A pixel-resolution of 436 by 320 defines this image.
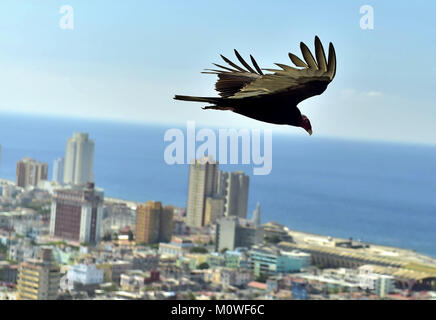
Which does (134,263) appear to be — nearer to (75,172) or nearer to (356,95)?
(75,172)

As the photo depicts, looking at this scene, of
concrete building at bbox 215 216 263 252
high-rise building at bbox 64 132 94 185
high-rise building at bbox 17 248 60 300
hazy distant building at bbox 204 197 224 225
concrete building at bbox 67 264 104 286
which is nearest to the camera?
high-rise building at bbox 17 248 60 300

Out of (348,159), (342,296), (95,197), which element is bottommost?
(342,296)

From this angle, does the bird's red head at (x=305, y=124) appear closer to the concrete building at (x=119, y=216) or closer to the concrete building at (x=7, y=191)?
the concrete building at (x=119, y=216)

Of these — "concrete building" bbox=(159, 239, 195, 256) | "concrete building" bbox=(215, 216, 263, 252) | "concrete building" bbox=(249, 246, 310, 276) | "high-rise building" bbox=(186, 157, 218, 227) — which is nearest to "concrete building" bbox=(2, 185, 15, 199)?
"high-rise building" bbox=(186, 157, 218, 227)

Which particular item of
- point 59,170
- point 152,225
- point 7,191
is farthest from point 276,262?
point 59,170

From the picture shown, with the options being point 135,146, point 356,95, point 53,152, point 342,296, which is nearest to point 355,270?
point 342,296

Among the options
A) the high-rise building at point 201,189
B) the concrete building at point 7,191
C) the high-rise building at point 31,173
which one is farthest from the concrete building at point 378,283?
the high-rise building at point 31,173

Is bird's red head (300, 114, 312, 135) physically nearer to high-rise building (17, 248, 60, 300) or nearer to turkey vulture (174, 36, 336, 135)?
turkey vulture (174, 36, 336, 135)
